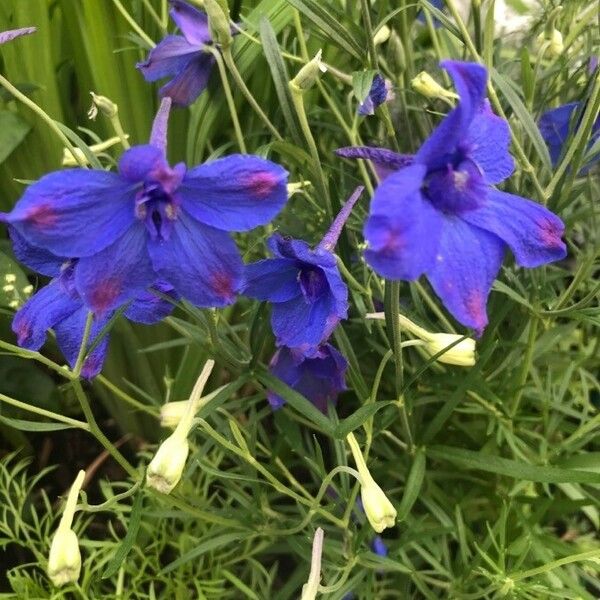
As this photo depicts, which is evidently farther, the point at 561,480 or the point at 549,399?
the point at 549,399

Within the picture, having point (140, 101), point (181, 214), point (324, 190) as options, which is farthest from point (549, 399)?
point (140, 101)

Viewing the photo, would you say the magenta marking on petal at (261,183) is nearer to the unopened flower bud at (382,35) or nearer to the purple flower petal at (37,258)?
the purple flower petal at (37,258)

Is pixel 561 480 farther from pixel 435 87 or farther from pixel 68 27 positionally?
pixel 68 27

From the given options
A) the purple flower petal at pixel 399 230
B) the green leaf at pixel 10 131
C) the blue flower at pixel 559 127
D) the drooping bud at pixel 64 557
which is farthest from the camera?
the green leaf at pixel 10 131

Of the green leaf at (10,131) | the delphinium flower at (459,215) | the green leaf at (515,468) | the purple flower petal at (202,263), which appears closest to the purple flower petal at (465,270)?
the delphinium flower at (459,215)

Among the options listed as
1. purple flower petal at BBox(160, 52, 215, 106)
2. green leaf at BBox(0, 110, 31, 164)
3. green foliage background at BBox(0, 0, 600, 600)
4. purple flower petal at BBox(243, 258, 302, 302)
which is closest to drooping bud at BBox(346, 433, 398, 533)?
green foliage background at BBox(0, 0, 600, 600)

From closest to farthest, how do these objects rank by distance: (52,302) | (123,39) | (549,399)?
(52,302)
(549,399)
(123,39)
